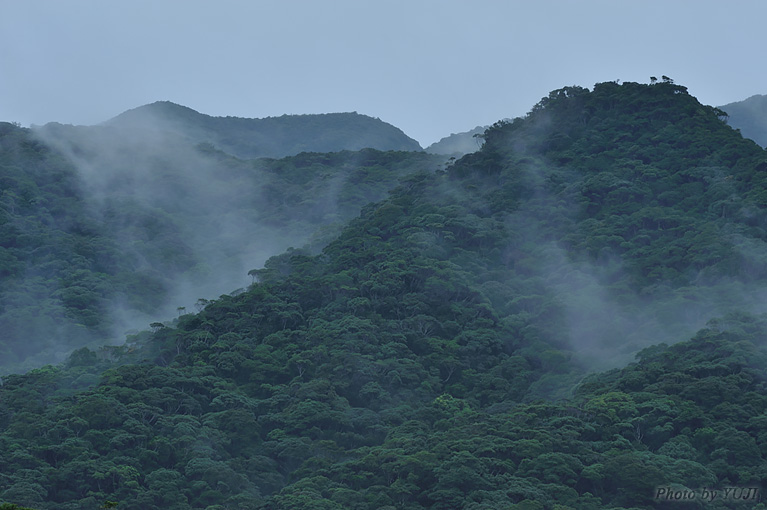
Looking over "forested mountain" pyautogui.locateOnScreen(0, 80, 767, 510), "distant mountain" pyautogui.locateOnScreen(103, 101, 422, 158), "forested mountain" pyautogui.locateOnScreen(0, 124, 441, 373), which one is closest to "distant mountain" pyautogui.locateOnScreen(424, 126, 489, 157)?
"distant mountain" pyautogui.locateOnScreen(103, 101, 422, 158)

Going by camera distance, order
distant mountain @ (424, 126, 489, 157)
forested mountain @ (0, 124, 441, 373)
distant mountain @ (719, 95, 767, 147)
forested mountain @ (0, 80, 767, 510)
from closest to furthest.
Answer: forested mountain @ (0, 80, 767, 510)
forested mountain @ (0, 124, 441, 373)
distant mountain @ (719, 95, 767, 147)
distant mountain @ (424, 126, 489, 157)

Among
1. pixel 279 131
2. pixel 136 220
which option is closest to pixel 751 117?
pixel 279 131

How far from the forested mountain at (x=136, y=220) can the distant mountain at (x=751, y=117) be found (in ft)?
79.3

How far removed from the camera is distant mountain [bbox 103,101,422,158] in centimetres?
8762

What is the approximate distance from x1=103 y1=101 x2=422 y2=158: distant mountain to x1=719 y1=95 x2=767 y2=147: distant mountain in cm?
2770

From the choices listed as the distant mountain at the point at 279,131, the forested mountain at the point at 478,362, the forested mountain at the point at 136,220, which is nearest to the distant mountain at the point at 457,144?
the distant mountain at the point at 279,131

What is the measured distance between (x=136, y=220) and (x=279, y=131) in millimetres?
35141

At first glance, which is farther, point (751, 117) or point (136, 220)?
point (751, 117)

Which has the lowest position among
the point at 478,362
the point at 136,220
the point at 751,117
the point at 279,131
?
the point at 478,362

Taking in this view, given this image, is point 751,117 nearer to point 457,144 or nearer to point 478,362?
point 457,144

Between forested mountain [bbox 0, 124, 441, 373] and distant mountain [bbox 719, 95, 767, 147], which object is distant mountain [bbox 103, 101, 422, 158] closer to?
forested mountain [bbox 0, 124, 441, 373]

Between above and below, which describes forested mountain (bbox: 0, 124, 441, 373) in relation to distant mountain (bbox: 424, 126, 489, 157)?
below

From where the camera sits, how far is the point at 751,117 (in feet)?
253

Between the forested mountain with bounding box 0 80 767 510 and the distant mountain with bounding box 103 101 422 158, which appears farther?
the distant mountain with bounding box 103 101 422 158
